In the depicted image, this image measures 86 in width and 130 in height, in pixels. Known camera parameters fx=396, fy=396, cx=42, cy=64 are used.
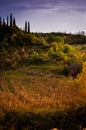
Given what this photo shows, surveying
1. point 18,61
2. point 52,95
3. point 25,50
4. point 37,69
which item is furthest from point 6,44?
point 52,95

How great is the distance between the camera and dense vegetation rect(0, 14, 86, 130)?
24.3m

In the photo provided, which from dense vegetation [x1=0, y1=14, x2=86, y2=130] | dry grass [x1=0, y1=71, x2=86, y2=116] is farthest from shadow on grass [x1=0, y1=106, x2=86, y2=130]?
dry grass [x1=0, y1=71, x2=86, y2=116]

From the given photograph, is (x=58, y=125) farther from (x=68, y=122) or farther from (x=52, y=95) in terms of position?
(x=52, y=95)

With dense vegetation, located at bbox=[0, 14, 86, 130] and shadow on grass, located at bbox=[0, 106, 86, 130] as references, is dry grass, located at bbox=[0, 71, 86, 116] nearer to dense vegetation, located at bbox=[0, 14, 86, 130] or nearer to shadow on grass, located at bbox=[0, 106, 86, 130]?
dense vegetation, located at bbox=[0, 14, 86, 130]

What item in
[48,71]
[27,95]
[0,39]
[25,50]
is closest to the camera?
[27,95]

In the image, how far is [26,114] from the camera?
24359mm

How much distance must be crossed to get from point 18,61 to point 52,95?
2271 centimetres

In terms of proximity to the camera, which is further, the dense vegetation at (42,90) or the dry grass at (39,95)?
the dry grass at (39,95)

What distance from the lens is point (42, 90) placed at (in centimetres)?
3144

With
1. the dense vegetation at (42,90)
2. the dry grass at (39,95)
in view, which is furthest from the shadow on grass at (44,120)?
the dry grass at (39,95)

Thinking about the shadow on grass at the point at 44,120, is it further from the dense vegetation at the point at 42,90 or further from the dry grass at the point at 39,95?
the dry grass at the point at 39,95

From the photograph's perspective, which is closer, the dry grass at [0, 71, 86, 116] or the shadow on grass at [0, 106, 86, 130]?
the shadow on grass at [0, 106, 86, 130]

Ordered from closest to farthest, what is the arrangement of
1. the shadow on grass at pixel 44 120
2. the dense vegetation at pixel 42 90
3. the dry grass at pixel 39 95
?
the shadow on grass at pixel 44 120
the dense vegetation at pixel 42 90
the dry grass at pixel 39 95

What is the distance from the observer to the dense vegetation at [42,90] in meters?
24.3
